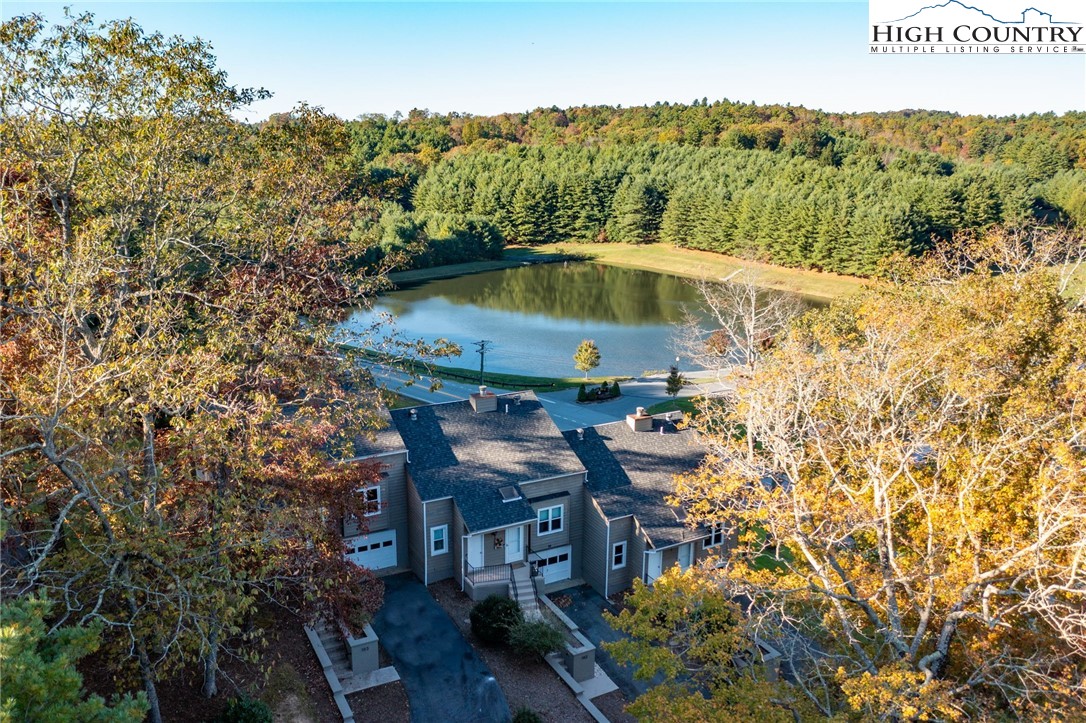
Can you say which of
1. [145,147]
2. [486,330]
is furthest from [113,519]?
[486,330]

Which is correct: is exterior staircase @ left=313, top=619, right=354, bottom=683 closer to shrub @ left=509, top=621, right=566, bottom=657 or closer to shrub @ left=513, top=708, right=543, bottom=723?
shrub @ left=509, top=621, right=566, bottom=657

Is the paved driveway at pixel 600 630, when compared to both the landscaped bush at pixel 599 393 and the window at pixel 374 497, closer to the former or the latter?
the window at pixel 374 497

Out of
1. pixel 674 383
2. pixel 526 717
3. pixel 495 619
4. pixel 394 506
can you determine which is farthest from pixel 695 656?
pixel 674 383

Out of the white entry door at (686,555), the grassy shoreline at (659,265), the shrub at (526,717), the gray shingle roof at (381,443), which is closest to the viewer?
the shrub at (526,717)

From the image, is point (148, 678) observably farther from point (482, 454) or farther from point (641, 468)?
point (641, 468)

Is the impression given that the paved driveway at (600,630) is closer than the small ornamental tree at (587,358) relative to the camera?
Yes

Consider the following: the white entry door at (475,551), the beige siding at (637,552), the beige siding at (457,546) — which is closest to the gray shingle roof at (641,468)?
the beige siding at (637,552)
